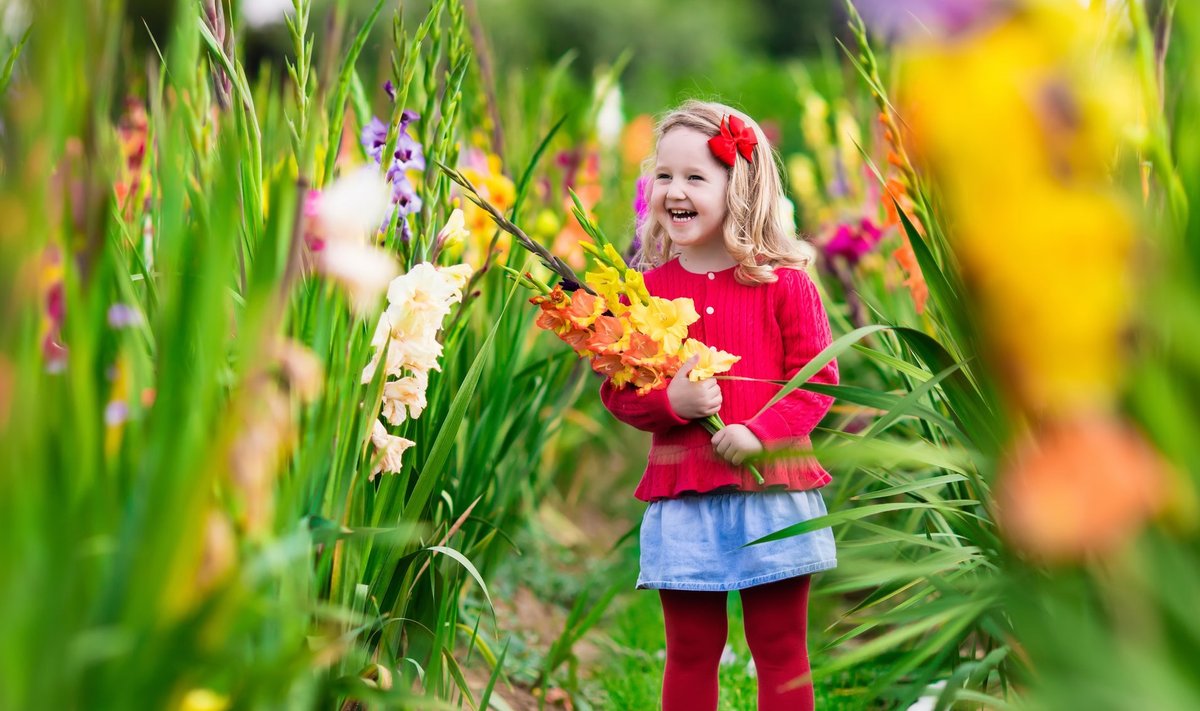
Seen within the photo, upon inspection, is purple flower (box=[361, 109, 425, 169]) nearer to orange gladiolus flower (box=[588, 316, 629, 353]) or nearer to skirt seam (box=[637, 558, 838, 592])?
orange gladiolus flower (box=[588, 316, 629, 353])

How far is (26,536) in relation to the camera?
0.90 m

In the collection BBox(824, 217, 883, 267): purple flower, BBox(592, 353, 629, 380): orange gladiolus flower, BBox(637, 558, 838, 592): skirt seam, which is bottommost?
BBox(637, 558, 838, 592): skirt seam

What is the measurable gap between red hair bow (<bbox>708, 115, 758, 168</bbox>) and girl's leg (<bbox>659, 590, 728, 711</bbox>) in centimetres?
84

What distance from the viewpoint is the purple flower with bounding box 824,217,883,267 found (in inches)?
122

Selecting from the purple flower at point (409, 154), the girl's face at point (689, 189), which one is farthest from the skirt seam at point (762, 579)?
the purple flower at point (409, 154)

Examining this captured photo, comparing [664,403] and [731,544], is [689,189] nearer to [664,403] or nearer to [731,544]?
[664,403]

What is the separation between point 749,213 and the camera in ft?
6.88

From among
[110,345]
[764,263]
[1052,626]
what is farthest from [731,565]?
[110,345]

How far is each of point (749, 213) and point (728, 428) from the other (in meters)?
0.46

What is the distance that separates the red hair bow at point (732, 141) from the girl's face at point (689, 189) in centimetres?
2

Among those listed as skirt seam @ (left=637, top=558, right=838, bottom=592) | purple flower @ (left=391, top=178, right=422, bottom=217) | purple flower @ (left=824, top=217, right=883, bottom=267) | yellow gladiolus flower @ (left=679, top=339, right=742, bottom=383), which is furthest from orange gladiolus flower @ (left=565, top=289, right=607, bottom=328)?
purple flower @ (left=824, top=217, right=883, bottom=267)

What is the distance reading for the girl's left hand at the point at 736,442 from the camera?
187cm

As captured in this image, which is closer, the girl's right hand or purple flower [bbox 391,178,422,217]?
the girl's right hand

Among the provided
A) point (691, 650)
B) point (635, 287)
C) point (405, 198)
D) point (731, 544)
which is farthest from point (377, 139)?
point (691, 650)
